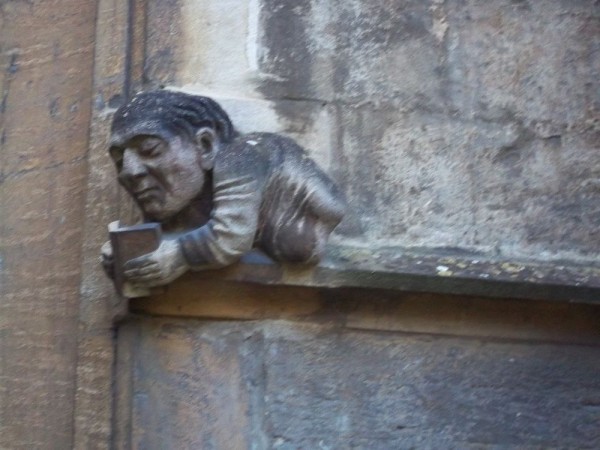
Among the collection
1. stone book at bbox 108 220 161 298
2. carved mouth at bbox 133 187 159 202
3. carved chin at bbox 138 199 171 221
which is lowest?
stone book at bbox 108 220 161 298

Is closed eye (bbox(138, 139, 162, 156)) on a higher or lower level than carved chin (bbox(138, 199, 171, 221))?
higher

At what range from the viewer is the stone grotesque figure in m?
3.07

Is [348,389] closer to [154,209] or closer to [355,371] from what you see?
[355,371]

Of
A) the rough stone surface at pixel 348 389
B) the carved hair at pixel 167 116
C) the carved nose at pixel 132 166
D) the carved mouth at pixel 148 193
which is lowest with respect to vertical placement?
the rough stone surface at pixel 348 389

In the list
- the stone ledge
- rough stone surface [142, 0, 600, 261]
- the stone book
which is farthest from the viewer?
rough stone surface [142, 0, 600, 261]

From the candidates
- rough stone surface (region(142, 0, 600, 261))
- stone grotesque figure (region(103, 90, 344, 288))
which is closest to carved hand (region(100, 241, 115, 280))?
stone grotesque figure (region(103, 90, 344, 288))

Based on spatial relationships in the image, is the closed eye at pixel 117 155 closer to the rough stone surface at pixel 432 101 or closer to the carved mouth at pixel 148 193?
the carved mouth at pixel 148 193

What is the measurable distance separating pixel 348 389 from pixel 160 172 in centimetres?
67

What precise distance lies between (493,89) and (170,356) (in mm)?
1099

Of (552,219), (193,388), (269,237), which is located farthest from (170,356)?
(552,219)

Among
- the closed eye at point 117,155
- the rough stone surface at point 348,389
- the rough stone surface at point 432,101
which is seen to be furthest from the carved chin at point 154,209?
the rough stone surface at point 432,101

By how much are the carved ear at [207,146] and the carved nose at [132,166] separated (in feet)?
0.46

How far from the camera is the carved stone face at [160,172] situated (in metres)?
3.10

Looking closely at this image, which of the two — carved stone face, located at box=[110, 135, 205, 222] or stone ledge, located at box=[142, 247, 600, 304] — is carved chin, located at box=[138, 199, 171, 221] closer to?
carved stone face, located at box=[110, 135, 205, 222]
